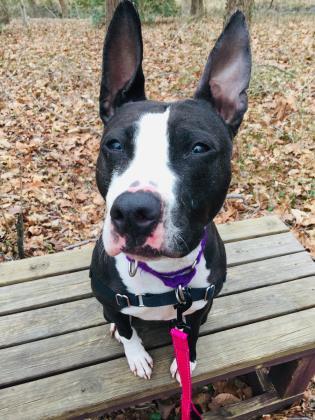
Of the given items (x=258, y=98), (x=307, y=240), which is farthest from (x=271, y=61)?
(x=307, y=240)

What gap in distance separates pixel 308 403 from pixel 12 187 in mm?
3767

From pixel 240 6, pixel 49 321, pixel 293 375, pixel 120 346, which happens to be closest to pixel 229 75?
pixel 120 346

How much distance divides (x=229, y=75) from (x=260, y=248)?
1606 mm

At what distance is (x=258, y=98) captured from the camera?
21.2 ft

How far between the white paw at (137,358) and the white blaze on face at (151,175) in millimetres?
950

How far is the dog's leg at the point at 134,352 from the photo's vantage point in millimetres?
2225

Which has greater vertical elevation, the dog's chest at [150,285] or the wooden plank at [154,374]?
the dog's chest at [150,285]

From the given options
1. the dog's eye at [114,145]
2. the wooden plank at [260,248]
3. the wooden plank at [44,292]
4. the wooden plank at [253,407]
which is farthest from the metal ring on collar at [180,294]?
the wooden plank at [253,407]

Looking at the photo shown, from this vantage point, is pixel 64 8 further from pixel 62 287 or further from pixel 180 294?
pixel 180 294

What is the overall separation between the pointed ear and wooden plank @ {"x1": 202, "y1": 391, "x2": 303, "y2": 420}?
2.01 metres

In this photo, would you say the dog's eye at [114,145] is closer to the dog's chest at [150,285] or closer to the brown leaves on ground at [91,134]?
the dog's chest at [150,285]

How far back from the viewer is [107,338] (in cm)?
250

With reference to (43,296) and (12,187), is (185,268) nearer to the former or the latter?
(43,296)

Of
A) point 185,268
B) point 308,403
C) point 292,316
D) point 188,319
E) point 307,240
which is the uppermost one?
point 185,268
